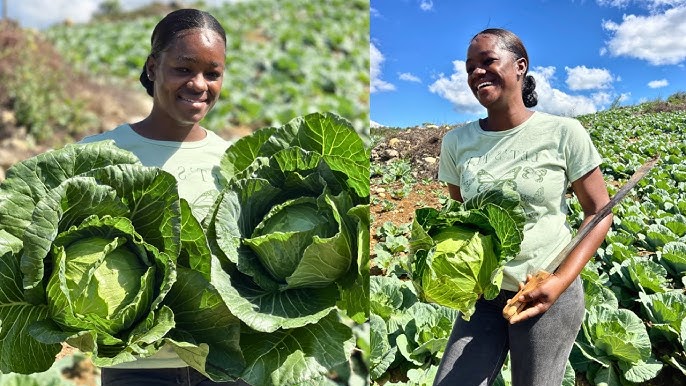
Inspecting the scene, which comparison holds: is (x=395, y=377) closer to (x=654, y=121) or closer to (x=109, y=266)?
(x=109, y=266)

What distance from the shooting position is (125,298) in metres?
1.08

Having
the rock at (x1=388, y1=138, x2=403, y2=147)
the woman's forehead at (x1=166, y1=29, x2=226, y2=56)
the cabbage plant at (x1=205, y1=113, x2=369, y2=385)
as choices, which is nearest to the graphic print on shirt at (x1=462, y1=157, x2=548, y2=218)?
the cabbage plant at (x1=205, y1=113, x2=369, y2=385)

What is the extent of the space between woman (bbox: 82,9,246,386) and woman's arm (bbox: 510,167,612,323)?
89 cm

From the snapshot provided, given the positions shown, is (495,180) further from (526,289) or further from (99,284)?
(99,284)

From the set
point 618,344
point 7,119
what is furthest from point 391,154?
point 618,344

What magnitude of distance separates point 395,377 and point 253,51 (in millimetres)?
8330

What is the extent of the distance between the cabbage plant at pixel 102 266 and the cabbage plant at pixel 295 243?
0.22 feet

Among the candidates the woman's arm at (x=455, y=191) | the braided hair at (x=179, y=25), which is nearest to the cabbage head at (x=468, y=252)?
the woman's arm at (x=455, y=191)

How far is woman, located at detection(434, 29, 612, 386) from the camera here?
1490 mm

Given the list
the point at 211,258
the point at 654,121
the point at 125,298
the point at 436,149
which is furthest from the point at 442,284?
the point at 654,121

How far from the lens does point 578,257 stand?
1.45 metres

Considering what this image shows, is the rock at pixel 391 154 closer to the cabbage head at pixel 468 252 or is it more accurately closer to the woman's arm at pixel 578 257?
the woman's arm at pixel 578 257

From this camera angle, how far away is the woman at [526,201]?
4.89 feet

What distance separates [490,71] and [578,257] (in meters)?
0.58
